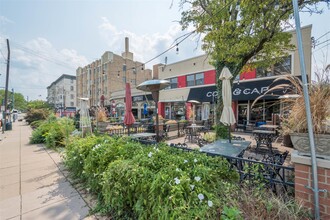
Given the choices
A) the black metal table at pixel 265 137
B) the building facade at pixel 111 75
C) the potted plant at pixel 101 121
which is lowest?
the black metal table at pixel 265 137

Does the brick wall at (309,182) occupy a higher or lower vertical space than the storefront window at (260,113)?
lower

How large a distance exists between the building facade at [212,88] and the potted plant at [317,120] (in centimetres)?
635

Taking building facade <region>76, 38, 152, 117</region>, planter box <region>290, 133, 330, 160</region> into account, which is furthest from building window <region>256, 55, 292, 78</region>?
building facade <region>76, 38, 152, 117</region>

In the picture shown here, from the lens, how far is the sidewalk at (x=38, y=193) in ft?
9.51

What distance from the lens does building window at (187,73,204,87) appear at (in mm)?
16991

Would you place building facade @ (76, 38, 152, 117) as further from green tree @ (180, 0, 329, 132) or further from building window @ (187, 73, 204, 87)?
green tree @ (180, 0, 329, 132)

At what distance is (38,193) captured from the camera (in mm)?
3615

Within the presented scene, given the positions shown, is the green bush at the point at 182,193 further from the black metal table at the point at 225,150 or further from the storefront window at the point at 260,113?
the storefront window at the point at 260,113

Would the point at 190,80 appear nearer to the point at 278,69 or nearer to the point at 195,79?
the point at 195,79

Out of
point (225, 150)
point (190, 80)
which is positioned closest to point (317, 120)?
point (225, 150)

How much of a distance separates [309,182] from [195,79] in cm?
1637

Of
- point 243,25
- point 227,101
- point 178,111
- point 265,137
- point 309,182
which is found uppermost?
point 243,25

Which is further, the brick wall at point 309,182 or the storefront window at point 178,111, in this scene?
the storefront window at point 178,111

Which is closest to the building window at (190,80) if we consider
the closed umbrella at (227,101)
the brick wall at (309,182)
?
the closed umbrella at (227,101)
